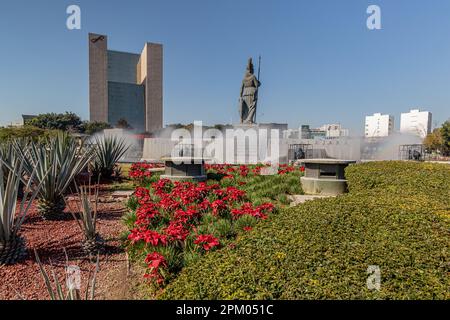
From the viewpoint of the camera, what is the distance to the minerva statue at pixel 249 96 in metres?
16.7

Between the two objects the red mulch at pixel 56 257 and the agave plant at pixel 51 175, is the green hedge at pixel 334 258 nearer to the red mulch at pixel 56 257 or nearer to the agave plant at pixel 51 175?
the red mulch at pixel 56 257

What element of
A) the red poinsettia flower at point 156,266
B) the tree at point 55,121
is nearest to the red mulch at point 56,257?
the red poinsettia flower at point 156,266

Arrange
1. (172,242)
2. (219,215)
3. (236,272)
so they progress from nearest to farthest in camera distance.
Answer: (236,272) → (172,242) → (219,215)

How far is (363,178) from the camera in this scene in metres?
6.80

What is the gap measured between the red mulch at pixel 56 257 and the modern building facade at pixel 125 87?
228 ft

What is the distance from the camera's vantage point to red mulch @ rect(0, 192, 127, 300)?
2639 millimetres

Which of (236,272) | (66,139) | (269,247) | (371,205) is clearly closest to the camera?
(236,272)

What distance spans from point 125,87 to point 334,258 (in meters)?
84.2

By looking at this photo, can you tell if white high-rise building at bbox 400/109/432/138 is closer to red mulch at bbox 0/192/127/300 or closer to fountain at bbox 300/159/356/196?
fountain at bbox 300/159/356/196

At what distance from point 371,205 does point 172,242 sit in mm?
2836

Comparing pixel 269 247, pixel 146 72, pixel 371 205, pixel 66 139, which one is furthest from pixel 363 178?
pixel 146 72
